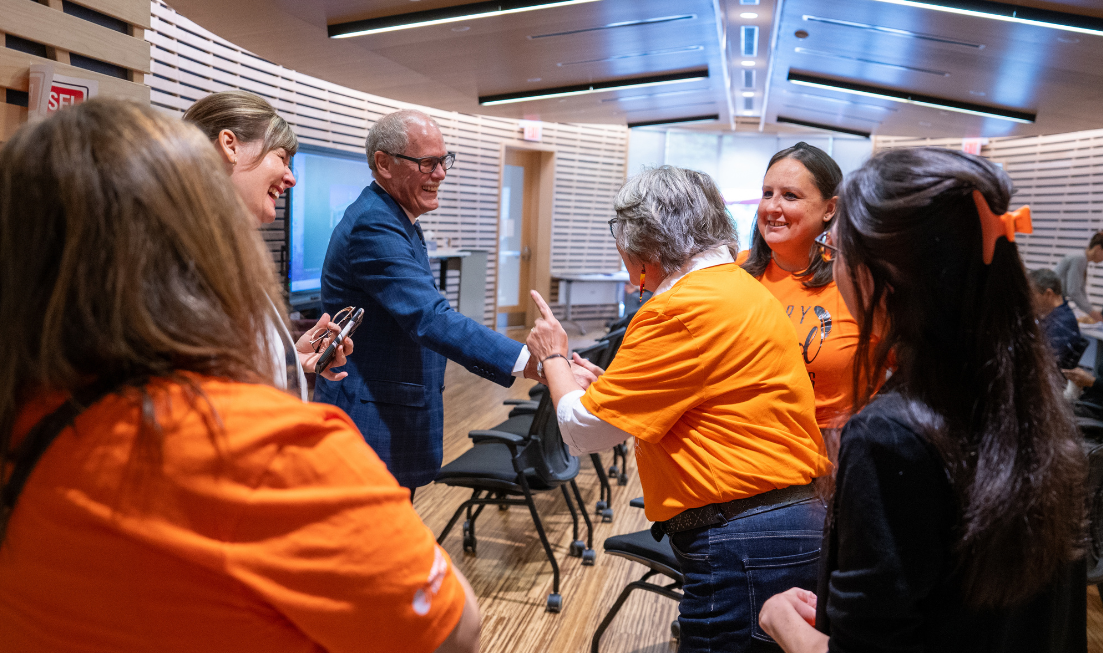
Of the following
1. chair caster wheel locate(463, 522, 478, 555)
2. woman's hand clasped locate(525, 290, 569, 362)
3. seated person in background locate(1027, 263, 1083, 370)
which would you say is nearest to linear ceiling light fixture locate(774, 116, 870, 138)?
seated person in background locate(1027, 263, 1083, 370)

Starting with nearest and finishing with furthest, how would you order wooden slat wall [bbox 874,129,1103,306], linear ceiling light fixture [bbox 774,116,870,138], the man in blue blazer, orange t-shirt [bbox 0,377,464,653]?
orange t-shirt [bbox 0,377,464,653]
the man in blue blazer
wooden slat wall [bbox 874,129,1103,306]
linear ceiling light fixture [bbox 774,116,870,138]

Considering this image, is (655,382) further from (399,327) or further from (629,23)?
(629,23)

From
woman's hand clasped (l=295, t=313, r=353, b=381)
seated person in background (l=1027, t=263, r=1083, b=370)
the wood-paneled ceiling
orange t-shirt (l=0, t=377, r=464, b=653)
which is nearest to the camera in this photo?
orange t-shirt (l=0, t=377, r=464, b=653)

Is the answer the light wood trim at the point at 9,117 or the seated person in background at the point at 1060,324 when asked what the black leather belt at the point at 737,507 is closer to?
the light wood trim at the point at 9,117

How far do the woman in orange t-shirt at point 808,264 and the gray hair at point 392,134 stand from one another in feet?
3.91

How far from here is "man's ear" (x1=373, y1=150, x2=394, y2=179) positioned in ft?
7.94

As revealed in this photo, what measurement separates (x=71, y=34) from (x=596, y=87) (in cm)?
794

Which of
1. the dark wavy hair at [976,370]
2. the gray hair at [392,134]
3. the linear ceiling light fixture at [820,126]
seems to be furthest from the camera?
the linear ceiling light fixture at [820,126]

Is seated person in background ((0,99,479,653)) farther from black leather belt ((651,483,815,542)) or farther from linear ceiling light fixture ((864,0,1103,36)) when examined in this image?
linear ceiling light fixture ((864,0,1103,36))

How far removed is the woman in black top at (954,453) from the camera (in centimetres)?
91

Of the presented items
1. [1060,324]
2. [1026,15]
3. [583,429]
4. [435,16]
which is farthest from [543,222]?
[583,429]

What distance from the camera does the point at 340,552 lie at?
703 mm

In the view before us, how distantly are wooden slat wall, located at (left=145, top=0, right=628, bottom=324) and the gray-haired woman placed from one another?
5004mm

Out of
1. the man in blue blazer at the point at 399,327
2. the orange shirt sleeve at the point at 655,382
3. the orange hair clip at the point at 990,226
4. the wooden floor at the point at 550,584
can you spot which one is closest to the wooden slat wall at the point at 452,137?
the wooden floor at the point at 550,584
